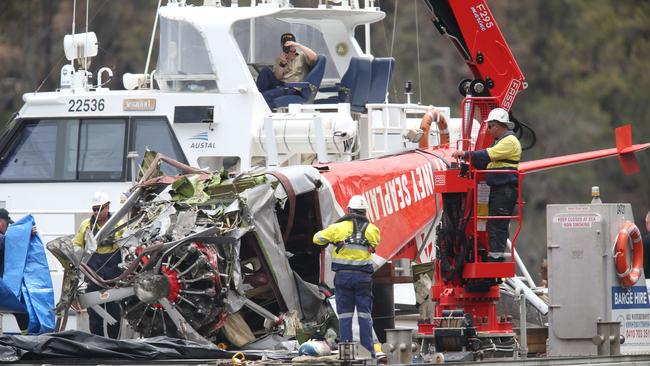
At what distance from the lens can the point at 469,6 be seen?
15.4m

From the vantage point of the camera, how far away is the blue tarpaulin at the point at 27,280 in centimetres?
1488

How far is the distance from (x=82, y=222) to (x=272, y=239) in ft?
7.56

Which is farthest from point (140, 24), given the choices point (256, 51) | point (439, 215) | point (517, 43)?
point (439, 215)

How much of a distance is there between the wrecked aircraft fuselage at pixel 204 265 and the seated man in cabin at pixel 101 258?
0.11m

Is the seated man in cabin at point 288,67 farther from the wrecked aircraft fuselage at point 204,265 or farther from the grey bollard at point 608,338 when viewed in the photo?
the grey bollard at point 608,338

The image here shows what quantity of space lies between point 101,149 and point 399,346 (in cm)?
582

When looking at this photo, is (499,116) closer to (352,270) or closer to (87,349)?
(352,270)

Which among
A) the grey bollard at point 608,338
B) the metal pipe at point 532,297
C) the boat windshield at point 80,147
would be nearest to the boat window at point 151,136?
the boat windshield at point 80,147

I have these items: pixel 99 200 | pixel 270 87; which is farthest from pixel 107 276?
pixel 270 87

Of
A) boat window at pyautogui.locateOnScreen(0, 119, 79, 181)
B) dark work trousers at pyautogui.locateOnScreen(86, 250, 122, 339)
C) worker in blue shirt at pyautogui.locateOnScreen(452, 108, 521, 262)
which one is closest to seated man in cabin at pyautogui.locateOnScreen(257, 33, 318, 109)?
boat window at pyautogui.locateOnScreen(0, 119, 79, 181)

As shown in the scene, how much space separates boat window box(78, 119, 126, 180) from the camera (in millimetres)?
17844

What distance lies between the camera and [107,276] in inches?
596

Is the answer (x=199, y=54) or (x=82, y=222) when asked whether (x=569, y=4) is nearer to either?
(x=199, y=54)

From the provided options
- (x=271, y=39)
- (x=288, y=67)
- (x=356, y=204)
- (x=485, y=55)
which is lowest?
(x=356, y=204)
